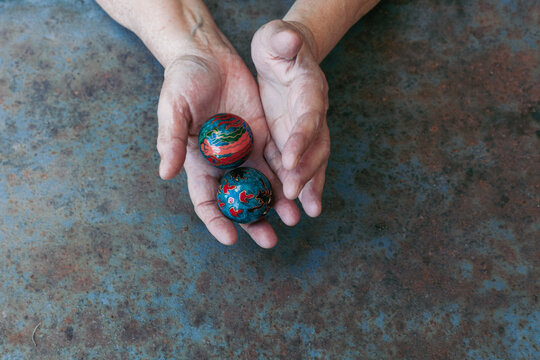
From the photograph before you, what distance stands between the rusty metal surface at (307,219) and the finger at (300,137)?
0.63m

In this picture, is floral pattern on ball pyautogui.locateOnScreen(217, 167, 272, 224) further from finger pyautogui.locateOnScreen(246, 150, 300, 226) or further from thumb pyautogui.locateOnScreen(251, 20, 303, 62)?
thumb pyautogui.locateOnScreen(251, 20, 303, 62)

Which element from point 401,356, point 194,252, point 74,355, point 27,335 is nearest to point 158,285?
point 194,252

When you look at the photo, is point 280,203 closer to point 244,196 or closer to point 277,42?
point 244,196

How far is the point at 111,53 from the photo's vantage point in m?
2.41

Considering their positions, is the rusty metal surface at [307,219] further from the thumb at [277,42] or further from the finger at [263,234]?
the thumb at [277,42]

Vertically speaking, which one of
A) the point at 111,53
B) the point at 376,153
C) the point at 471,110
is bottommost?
the point at 376,153

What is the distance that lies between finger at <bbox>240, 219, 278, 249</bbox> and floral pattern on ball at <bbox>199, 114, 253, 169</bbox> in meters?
0.31

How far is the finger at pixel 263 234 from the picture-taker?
6.20 feet

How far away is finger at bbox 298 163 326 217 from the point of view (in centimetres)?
177

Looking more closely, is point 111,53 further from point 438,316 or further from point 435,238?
point 438,316

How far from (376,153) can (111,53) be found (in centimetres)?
165

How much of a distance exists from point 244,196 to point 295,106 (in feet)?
1.49

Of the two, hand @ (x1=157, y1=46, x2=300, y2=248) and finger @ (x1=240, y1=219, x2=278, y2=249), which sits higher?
hand @ (x1=157, y1=46, x2=300, y2=248)

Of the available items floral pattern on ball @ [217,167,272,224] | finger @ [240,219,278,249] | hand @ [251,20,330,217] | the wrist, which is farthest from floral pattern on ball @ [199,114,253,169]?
the wrist
